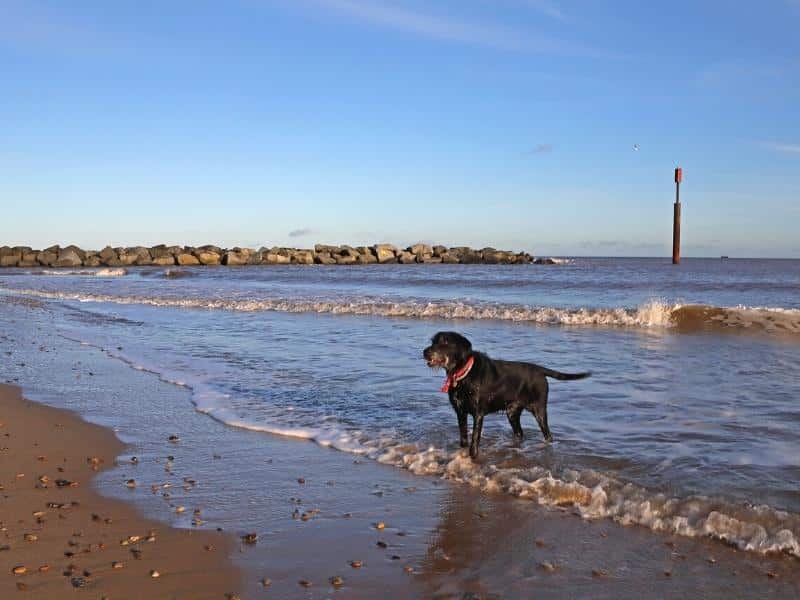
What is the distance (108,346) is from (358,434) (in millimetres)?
7613

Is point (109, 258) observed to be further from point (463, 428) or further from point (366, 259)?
point (463, 428)

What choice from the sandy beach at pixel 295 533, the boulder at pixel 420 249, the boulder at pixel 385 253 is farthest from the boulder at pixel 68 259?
the sandy beach at pixel 295 533

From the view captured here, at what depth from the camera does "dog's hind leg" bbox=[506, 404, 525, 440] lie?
614cm

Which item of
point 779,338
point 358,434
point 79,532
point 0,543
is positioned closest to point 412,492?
point 358,434

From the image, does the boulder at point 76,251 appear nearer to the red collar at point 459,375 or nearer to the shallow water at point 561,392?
the shallow water at point 561,392

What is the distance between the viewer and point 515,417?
621 centimetres

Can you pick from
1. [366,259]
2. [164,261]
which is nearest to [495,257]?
[366,259]

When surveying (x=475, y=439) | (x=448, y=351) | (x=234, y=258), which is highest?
(x=234, y=258)

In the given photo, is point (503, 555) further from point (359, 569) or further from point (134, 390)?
point (134, 390)

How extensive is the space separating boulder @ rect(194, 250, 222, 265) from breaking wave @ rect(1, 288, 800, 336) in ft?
111

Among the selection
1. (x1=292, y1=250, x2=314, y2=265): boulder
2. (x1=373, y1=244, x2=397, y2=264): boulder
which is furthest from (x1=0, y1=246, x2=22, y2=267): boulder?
(x1=373, y1=244, x2=397, y2=264): boulder

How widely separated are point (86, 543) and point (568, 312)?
14.4 m

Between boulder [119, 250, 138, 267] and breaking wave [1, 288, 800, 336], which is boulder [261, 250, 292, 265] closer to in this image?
boulder [119, 250, 138, 267]

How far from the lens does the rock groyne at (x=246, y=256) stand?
54.8m
